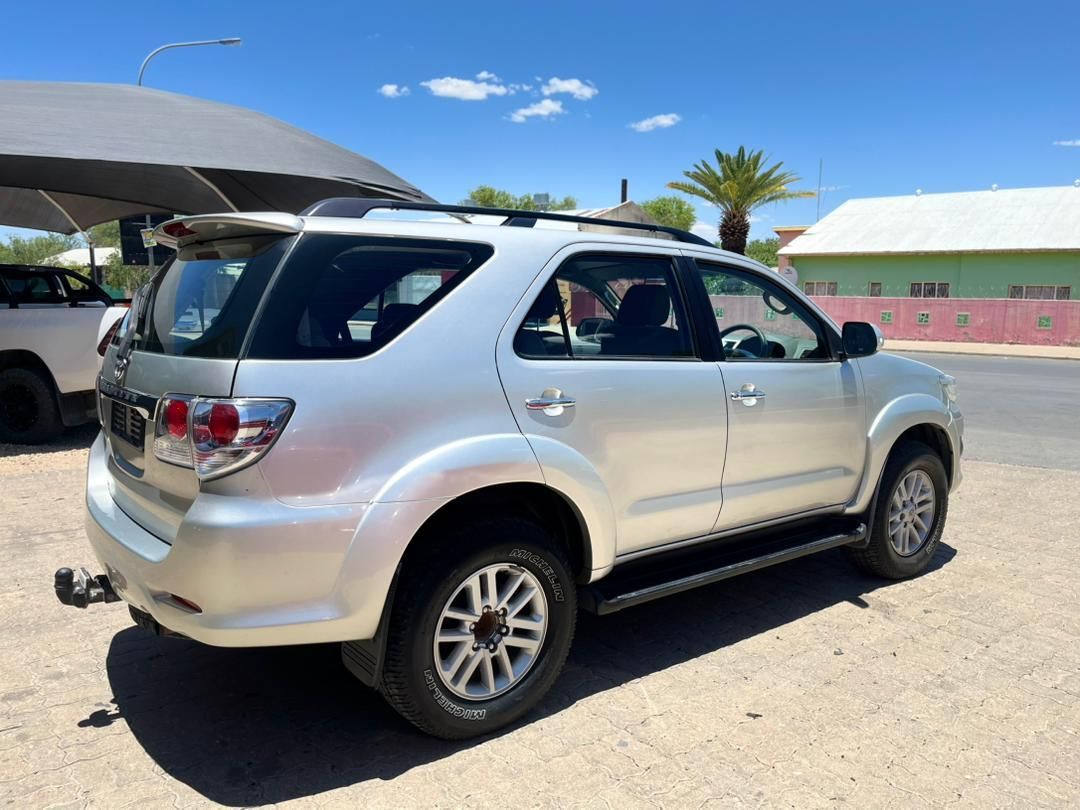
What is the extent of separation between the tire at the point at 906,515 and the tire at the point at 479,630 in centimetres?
217

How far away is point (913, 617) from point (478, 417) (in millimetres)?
2745

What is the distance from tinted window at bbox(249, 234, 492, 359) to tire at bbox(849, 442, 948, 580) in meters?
2.78

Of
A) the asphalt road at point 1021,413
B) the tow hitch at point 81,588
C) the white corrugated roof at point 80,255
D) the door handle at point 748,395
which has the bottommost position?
the asphalt road at point 1021,413

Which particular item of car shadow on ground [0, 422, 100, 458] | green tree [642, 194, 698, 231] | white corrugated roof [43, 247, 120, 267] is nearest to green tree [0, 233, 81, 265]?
white corrugated roof [43, 247, 120, 267]

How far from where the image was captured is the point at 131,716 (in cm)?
314

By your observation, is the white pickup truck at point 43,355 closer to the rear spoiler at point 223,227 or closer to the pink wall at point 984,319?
the rear spoiler at point 223,227

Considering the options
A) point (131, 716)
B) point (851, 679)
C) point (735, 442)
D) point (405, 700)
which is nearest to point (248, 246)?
point (405, 700)

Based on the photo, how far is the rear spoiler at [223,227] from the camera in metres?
2.66

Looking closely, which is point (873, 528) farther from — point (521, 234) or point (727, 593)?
point (521, 234)

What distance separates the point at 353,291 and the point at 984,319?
31.9m

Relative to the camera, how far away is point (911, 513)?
463cm

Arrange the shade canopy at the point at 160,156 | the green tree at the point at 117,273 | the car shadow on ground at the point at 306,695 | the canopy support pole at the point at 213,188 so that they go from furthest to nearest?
the green tree at the point at 117,273 → the canopy support pole at the point at 213,188 → the shade canopy at the point at 160,156 → the car shadow on ground at the point at 306,695

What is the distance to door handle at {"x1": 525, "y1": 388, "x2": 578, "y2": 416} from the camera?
9.80 feet

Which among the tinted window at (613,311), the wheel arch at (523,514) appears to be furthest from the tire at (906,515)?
the wheel arch at (523,514)
